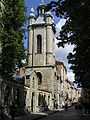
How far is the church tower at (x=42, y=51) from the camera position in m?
67.6

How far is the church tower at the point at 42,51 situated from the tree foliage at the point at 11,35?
31.8 meters

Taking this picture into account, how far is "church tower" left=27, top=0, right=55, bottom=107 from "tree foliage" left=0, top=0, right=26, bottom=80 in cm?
3181

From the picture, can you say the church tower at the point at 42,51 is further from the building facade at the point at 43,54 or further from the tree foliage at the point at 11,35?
the tree foliage at the point at 11,35

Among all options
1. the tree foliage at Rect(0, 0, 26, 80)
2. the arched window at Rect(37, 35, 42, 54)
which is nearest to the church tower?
the arched window at Rect(37, 35, 42, 54)

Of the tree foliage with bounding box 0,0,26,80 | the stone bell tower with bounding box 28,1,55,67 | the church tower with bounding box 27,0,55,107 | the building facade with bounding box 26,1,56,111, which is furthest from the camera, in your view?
the stone bell tower with bounding box 28,1,55,67

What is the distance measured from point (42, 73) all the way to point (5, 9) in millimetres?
34044

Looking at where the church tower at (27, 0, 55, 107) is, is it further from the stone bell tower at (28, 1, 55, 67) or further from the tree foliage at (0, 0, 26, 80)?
the tree foliage at (0, 0, 26, 80)

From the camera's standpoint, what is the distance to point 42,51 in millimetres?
69000

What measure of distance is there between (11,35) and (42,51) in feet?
118

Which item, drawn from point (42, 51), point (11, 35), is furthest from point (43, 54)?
point (11, 35)

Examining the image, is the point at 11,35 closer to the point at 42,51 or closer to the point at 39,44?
the point at 42,51

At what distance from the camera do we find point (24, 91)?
152 ft

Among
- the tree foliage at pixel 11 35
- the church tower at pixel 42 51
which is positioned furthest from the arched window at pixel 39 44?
the tree foliage at pixel 11 35

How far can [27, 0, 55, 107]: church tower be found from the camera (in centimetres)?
6756
